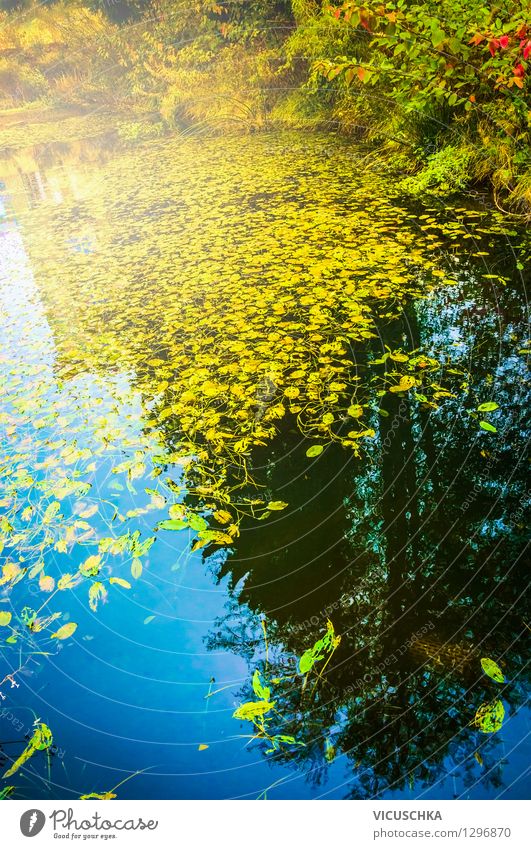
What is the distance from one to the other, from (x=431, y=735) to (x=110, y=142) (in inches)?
590

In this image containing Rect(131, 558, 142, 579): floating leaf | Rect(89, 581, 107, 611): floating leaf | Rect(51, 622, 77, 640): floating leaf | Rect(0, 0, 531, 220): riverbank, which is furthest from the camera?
Rect(0, 0, 531, 220): riverbank

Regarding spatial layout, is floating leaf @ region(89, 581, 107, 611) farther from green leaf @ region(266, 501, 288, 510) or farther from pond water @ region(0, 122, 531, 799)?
green leaf @ region(266, 501, 288, 510)

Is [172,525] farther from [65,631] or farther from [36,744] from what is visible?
[36,744]

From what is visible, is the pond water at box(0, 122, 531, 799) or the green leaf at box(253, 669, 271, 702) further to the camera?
the green leaf at box(253, 669, 271, 702)

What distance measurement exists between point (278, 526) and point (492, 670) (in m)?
1.05

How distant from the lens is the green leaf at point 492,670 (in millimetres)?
1711

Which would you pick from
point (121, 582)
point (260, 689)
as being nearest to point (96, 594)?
point (121, 582)

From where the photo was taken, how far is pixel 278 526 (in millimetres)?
2393

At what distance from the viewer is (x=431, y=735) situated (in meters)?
1.60

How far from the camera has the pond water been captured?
5.41ft

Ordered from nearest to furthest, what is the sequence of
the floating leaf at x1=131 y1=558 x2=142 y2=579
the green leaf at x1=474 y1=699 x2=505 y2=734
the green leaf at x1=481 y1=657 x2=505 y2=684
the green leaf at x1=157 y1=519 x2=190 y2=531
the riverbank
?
the green leaf at x1=474 y1=699 x2=505 y2=734
the green leaf at x1=481 y1=657 x2=505 y2=684
the floating leaf at x1=131 y1=558 x2=142 y2=579
the green leaf at x1=157 y1=519 x2=190 y2=531
the riverbank

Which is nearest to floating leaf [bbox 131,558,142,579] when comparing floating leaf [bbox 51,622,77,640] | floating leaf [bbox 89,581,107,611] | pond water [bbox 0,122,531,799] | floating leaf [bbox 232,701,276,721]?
pond water [bbox 0,122,531,799]

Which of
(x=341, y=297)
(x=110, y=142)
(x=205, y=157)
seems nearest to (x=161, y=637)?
(x=341, y=297)

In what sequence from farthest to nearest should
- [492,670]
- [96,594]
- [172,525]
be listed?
[172,525]
[96,594]
[492,670]
